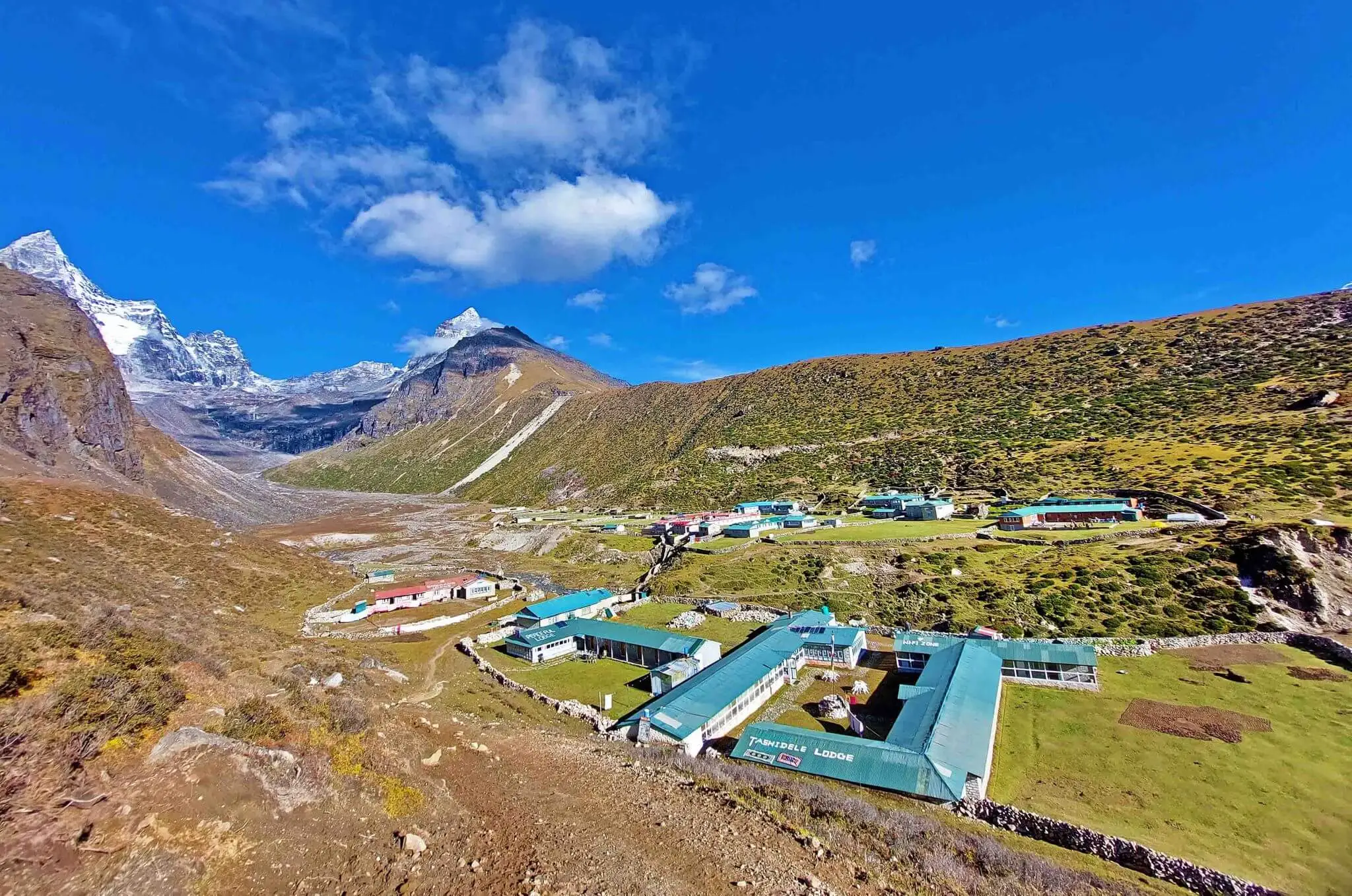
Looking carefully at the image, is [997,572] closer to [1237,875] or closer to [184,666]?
[1237,875]

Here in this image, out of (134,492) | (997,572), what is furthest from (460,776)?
(134,492)

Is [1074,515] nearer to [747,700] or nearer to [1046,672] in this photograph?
[1046,672]

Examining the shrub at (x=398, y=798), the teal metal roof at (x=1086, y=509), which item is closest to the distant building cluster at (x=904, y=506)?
the teal metal roof at (x=1086, y=509)

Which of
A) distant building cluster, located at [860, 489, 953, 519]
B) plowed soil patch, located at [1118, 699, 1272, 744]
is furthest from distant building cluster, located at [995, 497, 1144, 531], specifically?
plowed soil patch, located at [1118, 699, 1272, 744]

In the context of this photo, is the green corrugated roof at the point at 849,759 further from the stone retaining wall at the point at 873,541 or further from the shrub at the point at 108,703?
the stone retaining wall at the point at 873,541

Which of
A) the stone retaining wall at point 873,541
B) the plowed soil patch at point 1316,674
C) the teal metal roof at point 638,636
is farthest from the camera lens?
the stone retaining wall at point 873,541

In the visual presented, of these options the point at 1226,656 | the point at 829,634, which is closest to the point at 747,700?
the point at 829,634
